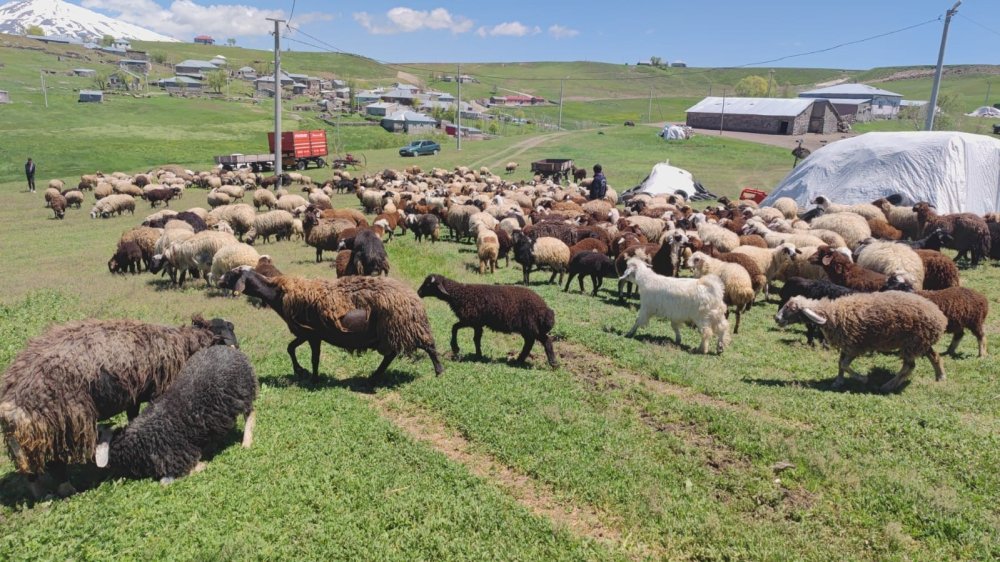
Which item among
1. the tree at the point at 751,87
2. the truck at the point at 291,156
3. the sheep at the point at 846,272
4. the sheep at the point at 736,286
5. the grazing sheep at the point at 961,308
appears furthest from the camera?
the tree at the point at 751,87

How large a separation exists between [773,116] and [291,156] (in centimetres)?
A: 5748

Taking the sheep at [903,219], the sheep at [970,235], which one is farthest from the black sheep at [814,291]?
the sheep at [903,219]

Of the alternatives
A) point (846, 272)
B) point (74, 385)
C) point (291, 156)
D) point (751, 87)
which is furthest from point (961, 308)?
point (751, 87)

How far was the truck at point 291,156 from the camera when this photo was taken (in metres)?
47.9

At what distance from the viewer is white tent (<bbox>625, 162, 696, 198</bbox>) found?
31559 mm

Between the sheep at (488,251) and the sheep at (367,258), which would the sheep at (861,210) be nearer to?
the sheep at (488,251)

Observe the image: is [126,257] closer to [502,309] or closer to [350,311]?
[350,311]

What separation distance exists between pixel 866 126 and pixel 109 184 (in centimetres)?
9712

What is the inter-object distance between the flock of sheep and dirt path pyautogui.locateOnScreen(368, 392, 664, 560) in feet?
3.54

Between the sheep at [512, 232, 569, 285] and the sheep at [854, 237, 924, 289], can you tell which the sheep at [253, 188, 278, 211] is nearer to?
the sheep at [512, 232, 569, 285]

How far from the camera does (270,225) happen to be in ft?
70.2

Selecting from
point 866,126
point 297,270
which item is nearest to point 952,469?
point 297,270

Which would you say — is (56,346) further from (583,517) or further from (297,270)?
(297,270)

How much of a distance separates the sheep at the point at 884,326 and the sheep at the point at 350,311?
6.27 m
